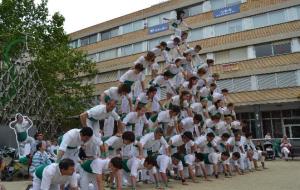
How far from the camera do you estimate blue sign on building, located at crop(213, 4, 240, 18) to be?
33791mm

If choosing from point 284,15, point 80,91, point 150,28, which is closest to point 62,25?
Answer: point 80,91

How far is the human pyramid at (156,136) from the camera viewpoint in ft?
26.3

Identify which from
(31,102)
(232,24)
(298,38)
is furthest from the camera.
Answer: (232,24)

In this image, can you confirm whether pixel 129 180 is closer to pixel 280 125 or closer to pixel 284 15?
pixel 280 125

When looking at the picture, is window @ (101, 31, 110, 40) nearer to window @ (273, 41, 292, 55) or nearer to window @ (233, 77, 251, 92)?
window @ (233, 77, 251, 92)

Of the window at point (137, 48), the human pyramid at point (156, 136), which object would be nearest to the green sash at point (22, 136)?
the human pyramid at point (156, 136)

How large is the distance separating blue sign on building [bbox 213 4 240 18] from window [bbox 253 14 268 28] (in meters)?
1.86

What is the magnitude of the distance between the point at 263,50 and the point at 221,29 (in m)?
4.73

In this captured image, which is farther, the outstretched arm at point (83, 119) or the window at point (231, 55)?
the window at point (231, 55)

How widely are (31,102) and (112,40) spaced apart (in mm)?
23026

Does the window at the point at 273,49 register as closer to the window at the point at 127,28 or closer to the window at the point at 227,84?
the window at the point at 227,84

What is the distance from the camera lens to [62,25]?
35.1 meters

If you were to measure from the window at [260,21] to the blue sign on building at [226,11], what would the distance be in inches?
73.0

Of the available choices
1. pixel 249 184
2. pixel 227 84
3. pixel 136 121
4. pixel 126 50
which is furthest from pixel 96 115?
pixel 126 50
